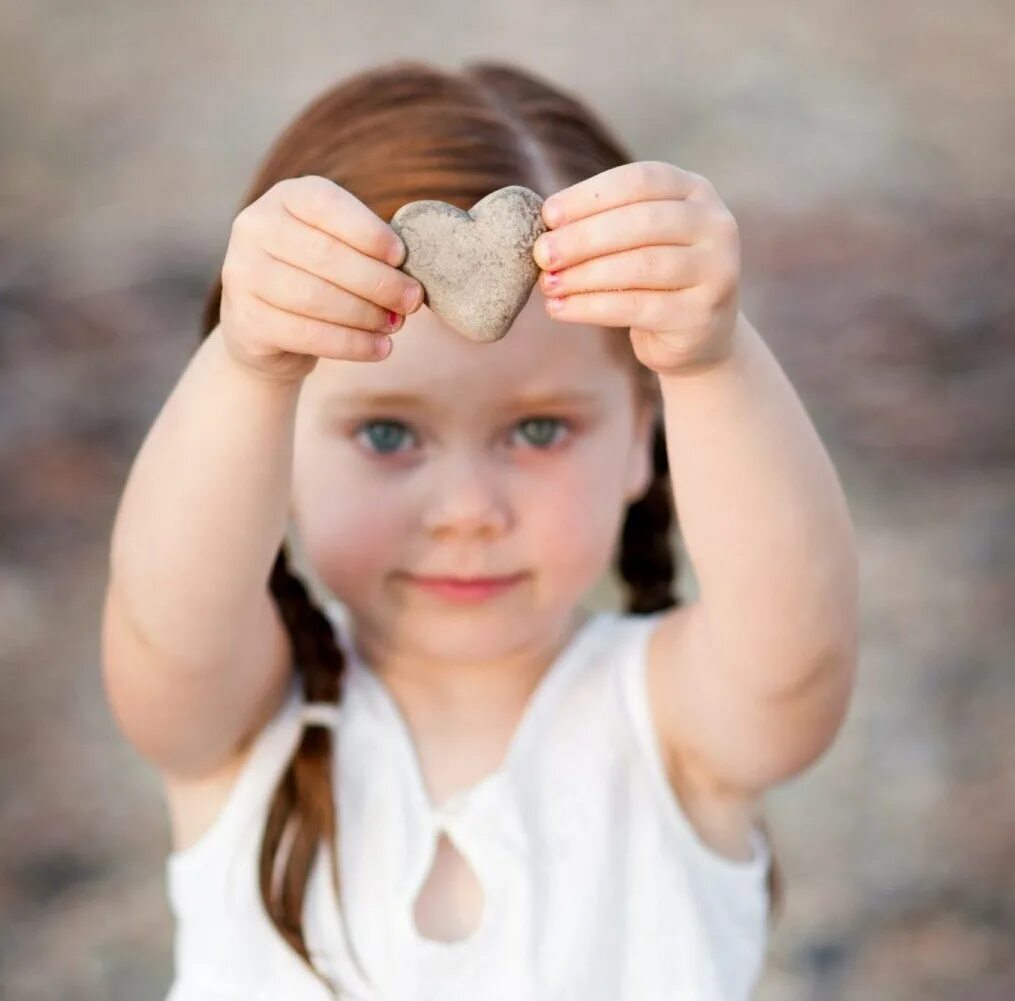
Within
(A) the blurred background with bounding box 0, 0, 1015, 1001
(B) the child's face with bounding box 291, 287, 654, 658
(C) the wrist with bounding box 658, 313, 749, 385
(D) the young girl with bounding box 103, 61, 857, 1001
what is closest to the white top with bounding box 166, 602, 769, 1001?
(D) the young girl with bounding box 103, 61, 857, 1001

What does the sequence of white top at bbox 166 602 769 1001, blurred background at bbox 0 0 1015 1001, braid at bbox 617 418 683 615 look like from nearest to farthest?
1. white top at bbox 166 602 769 1001
2. braid at bbox 617 418 683 615
3. blurred background at bbox 0 0 1015 1001

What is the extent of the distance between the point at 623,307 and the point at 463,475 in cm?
29

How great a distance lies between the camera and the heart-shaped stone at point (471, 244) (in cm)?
94

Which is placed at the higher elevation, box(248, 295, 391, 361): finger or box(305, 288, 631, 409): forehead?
box(305, 288, 631, 409): forehead

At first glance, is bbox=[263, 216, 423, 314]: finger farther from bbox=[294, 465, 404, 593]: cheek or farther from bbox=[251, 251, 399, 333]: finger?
bbox=[294, 465, 404, 593]: cheek

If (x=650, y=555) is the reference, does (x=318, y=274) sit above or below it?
above

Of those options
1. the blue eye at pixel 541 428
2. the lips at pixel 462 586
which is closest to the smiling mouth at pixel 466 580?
the lips at pixel 462 586

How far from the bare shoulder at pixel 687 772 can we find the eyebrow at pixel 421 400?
7.7 inches

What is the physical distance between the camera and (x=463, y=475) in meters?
1.16

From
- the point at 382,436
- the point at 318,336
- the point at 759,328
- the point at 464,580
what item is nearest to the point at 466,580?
the point at 464,580

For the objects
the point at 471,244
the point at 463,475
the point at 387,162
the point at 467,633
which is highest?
the point at 387,162

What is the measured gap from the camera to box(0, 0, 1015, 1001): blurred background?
2.29 m

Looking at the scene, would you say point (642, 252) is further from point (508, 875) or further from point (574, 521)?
point (508, 875)

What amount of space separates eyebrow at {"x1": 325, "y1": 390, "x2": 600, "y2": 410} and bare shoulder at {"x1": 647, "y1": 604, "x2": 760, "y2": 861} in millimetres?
196
